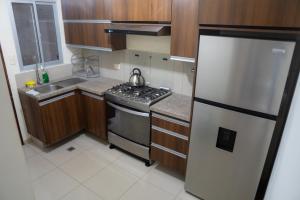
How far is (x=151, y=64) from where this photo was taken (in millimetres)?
2816

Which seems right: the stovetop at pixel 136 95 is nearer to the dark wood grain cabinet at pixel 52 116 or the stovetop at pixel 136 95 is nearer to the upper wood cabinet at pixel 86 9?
the dark wood grain cabinet at pixel 52 116

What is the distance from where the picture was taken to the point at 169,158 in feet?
7.68

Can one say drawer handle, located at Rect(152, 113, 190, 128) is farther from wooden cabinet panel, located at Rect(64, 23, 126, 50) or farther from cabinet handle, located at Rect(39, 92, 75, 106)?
cabinet handle, located at Rect(39, 92, 75, 106)

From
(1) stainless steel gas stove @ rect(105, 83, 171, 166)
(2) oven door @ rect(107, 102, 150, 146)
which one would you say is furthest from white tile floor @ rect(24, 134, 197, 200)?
(2) oven door @ rect(107, 102, 150, 146)

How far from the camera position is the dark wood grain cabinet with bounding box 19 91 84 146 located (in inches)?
105

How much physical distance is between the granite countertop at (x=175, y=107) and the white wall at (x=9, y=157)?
153 centimetres

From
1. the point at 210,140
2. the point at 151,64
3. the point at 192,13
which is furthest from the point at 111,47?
the point at 210,140

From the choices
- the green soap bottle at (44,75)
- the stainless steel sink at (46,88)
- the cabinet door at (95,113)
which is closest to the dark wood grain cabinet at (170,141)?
the cabinet door at (95,113)

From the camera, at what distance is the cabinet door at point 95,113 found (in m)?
2.83

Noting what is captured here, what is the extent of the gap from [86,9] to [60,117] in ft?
5.08

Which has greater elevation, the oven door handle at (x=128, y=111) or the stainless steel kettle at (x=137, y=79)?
the stainless steel kettle at (x=137, y=79)

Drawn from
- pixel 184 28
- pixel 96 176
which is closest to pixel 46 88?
pixel 96 176

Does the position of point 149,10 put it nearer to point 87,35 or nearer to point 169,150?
point 87,35

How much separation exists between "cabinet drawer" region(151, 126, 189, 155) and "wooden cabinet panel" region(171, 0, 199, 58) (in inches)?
34.7
